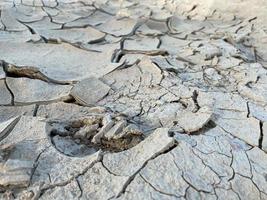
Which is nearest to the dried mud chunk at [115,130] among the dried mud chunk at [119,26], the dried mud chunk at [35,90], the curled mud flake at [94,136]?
the curled mud flake at [94,136]

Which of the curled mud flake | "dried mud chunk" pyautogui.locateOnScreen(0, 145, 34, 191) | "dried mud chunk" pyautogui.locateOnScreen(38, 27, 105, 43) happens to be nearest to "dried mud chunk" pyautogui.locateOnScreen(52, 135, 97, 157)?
the curled mud flake

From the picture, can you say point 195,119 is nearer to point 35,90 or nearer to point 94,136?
point 94,136

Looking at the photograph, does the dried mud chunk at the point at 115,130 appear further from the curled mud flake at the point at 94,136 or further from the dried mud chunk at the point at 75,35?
the dried mud chunk at the point at 75,35

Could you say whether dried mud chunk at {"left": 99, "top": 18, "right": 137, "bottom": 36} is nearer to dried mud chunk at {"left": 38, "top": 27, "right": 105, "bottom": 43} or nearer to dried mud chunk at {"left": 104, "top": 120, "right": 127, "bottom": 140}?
dried mud chunk at {"left": 38, "top": 27, "right": 105, "bottom": 43}

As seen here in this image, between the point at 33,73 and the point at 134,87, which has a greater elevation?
the point at 134,87

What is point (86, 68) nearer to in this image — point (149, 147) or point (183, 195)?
point (149, 147)

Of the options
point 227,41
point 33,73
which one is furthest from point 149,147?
point 227,41

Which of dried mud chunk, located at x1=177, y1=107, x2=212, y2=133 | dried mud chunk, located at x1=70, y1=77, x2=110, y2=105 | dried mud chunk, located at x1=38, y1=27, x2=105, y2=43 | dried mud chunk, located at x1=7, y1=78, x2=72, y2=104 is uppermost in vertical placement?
dried mud chunk, located at x1=177, y1=107, x2=212, y2=133
